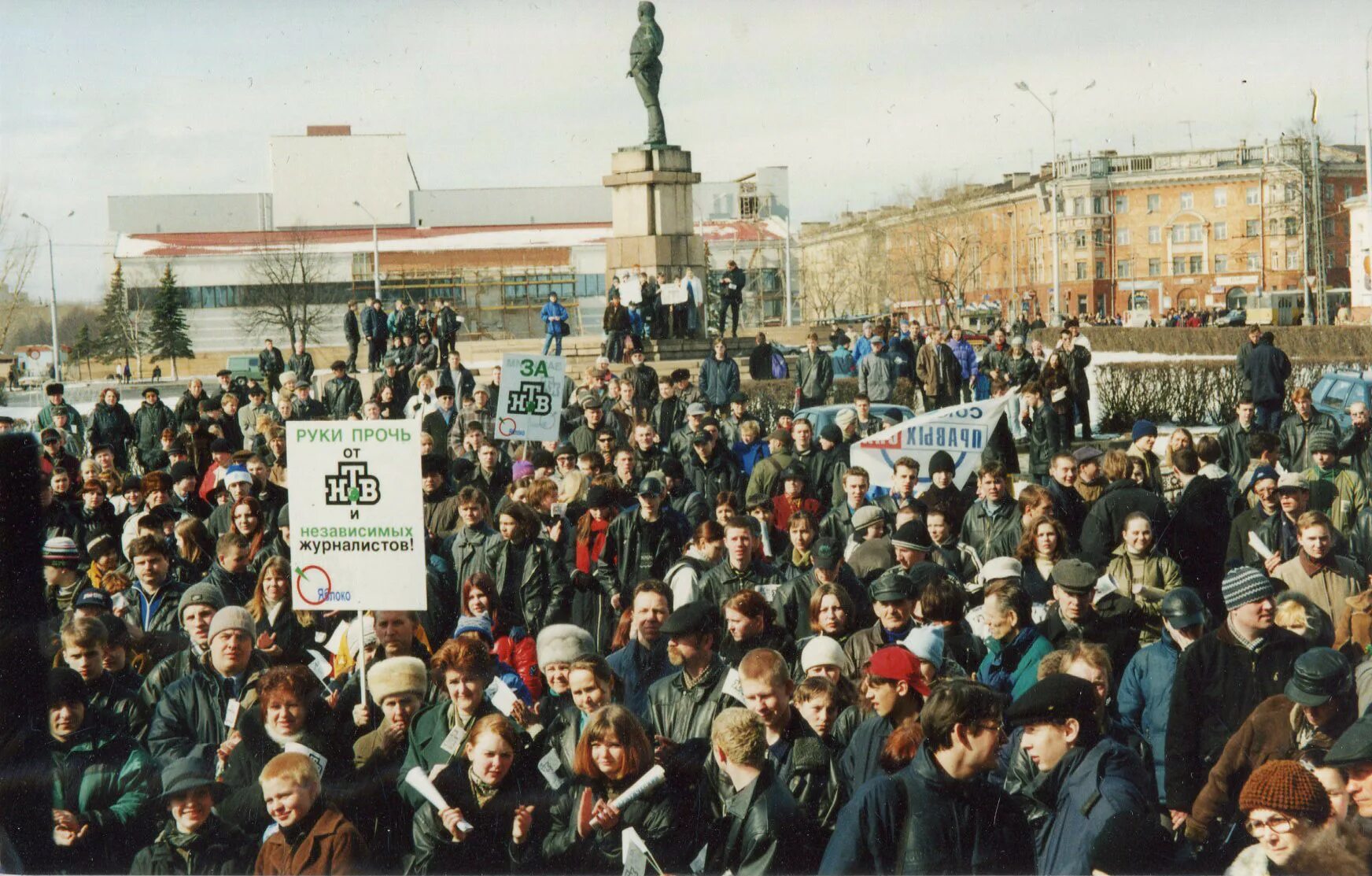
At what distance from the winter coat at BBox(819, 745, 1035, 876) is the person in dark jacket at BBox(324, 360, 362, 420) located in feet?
49.3

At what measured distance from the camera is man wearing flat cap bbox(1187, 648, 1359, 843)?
557 cm

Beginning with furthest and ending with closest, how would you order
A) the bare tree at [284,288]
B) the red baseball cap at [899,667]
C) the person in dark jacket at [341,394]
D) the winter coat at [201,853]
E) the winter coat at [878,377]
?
the bare tree at [284,288] < the winter coat at [878,377] < the person in dark jacket at [341,394] < the red baseball cap at [899,667] < the winter coat at [201,853]

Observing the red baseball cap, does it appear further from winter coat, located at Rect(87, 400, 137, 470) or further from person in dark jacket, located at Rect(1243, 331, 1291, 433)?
winter coat, located at Rect(87, 400, 137, 470)

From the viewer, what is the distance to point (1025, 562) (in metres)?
8.62

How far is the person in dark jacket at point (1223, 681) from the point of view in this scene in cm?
630

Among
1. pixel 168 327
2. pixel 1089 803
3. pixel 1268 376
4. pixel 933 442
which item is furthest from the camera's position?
pixel 168 327

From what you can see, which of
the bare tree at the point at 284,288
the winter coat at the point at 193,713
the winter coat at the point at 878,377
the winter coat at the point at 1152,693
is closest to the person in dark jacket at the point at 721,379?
the winter coat at the point at 878,377

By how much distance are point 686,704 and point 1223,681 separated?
7.02 feet

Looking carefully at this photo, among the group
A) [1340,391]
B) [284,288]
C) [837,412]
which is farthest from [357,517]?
[284,288]

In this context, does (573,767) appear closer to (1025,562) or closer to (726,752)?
(726,752)

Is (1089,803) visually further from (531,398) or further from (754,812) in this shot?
(531,398)

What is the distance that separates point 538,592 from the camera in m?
9.06

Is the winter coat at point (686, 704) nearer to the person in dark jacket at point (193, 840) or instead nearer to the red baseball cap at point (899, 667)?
the red baseball cap at point (899, 667)

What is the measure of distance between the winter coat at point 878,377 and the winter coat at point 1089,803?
15.1 metres
